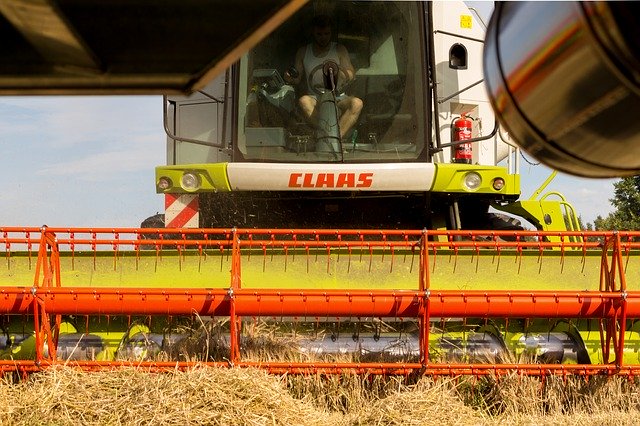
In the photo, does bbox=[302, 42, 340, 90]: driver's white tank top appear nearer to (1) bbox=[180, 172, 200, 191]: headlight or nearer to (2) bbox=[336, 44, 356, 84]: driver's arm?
(2) bbox=[336, 44, 356, 84]: driver's arm

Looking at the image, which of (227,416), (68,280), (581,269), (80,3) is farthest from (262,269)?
(80,3)

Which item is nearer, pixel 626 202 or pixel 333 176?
pixel 333 176

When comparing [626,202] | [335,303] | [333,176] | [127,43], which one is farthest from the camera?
[626,202]

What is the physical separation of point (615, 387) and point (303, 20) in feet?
8.92

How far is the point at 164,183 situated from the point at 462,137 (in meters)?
1.83

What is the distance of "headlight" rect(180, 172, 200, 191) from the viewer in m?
5.21

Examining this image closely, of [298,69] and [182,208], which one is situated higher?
[298,69]

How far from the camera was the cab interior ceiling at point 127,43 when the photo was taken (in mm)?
1174

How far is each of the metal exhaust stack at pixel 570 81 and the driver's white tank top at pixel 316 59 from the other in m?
4.14

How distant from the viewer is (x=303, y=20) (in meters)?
5.25

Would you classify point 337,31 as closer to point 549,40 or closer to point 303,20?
point 303,20

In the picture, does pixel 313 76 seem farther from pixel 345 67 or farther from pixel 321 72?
pixel 345 67

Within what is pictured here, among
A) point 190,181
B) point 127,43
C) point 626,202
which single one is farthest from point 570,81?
point 626,202

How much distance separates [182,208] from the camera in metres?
5.37
